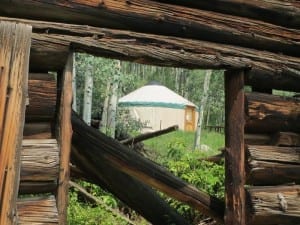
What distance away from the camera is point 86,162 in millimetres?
4047

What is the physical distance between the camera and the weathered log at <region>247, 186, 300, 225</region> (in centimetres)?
378

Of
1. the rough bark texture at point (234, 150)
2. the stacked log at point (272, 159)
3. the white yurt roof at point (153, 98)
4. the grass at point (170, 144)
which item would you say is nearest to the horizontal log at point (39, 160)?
the rough bark texture at point (234, 150)

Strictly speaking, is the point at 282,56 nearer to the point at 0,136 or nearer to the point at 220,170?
the point at 0,136

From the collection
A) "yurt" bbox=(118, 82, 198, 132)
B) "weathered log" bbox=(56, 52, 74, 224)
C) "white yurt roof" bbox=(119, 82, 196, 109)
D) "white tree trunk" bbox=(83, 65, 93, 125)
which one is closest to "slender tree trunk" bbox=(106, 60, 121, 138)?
"white tree trunk" bbox=(83, 65, 93, 125)

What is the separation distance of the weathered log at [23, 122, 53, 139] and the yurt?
1056 inches

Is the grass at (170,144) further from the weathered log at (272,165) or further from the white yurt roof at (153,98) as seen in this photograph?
the weathered log at (272,165)

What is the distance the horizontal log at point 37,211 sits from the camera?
2.85 metres

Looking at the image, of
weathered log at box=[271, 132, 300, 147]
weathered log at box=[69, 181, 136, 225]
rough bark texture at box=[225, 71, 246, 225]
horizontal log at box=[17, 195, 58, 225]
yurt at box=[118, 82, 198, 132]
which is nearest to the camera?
horizontal log at box=[17, 195, 58, 225]

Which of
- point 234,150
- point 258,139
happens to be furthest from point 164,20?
point 258,139

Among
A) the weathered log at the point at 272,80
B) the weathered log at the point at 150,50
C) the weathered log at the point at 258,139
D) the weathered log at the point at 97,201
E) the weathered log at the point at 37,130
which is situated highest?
the weathered log at the point at 150,50

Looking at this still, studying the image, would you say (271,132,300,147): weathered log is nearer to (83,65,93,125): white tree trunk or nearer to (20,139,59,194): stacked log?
(20,139,59,194): stacked log

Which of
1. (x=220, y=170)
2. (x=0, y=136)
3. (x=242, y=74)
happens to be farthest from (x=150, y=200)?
(x=220, y=170)

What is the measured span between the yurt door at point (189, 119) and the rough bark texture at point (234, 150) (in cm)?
3215

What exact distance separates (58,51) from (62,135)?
1.64ft
